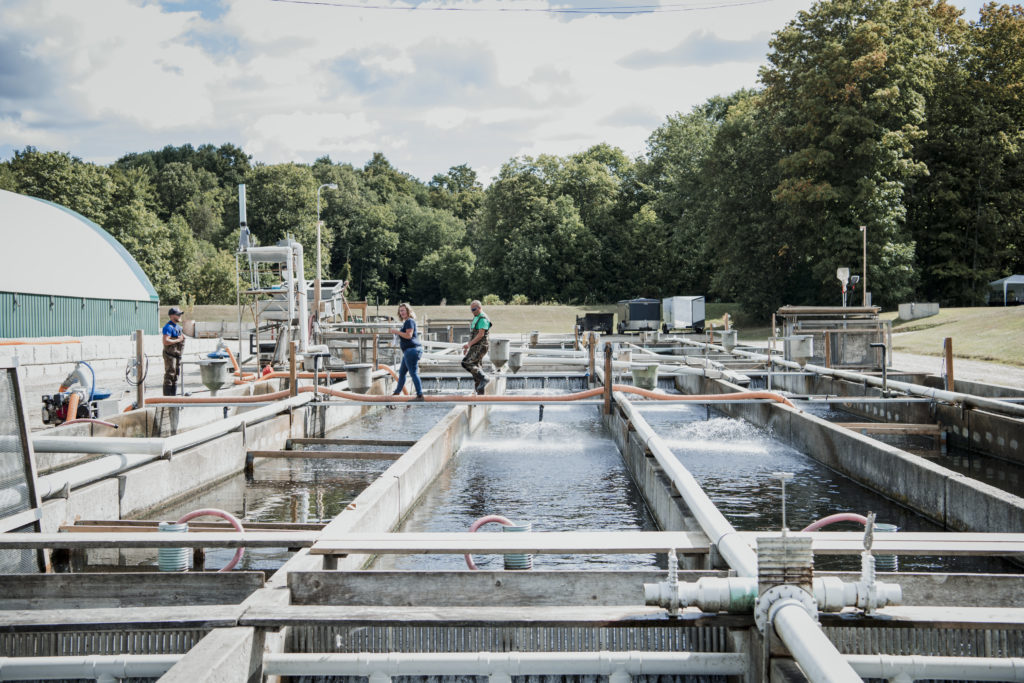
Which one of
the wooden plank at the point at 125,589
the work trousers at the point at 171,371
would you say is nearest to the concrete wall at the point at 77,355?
the work trousers at the point at 171,371

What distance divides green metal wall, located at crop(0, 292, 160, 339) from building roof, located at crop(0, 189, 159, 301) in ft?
1.04

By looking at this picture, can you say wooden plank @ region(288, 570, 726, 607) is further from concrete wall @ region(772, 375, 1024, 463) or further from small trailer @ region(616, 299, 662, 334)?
small trailer @ region(616, 299, 662, 334)

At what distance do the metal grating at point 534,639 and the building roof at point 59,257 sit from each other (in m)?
33.3

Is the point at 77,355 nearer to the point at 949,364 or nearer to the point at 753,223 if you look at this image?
the point at 949,364

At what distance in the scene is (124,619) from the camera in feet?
15.8

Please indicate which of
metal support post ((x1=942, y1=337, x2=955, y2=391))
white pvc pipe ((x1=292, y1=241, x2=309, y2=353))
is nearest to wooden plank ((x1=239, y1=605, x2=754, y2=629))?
metal support post ((x1=942, y1=337, x2=955, y2=391))

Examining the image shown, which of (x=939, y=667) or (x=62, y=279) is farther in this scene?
(x=62, y=279)

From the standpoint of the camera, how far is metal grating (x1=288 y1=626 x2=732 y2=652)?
479cm

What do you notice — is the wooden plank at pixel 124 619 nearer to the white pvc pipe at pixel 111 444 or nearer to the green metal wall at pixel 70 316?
the white pvc pipe at pixel 111 444

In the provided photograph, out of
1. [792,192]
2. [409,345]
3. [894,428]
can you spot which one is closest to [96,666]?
[409,345]

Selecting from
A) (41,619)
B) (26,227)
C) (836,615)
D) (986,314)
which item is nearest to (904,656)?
(836,615)

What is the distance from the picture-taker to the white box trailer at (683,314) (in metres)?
51.5

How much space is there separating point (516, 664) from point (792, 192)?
154ft

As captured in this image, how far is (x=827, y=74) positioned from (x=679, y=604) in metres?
48.1
